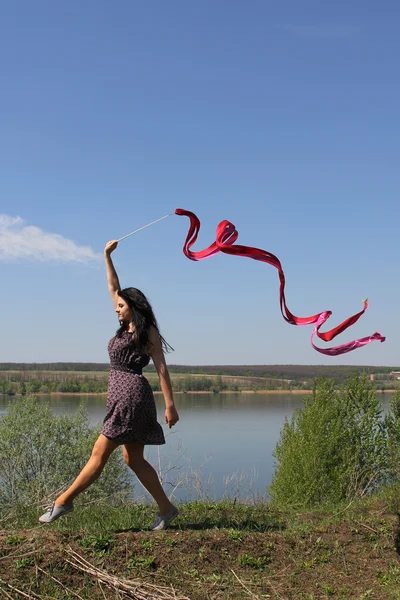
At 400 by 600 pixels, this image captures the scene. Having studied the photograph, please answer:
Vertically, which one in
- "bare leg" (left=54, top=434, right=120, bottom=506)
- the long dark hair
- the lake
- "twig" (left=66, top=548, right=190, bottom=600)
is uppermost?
the long dark hair

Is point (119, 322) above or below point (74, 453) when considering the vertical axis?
above

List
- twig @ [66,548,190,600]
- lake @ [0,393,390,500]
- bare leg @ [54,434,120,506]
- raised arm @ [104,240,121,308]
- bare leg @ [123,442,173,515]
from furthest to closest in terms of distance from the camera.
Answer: lake @ [0,393,390,500] < raised arm @ [104,240,121,308] < bare leg @ [123,442,173,515] < bare leg @ [54,434,120,506] < twig @ [66,548,190,600]

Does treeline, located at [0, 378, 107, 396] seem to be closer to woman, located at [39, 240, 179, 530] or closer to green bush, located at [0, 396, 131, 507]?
green bush, located at [0, 396, 131, 507]

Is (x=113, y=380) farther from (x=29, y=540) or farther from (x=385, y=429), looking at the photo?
(x=385, y=429)

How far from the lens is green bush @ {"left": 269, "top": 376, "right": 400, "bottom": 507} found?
18.7m

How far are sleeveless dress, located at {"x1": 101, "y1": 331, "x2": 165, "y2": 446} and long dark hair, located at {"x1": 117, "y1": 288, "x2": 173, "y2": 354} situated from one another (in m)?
0.06

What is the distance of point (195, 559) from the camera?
452cm

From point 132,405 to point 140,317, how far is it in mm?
706

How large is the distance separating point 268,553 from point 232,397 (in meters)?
112

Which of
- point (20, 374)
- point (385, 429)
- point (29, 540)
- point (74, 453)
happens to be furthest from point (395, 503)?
point (20, 374)

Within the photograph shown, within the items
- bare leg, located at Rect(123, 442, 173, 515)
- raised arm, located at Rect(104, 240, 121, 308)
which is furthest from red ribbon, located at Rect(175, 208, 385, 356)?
bare leg, located at Rect(123, 442, 173, 515)

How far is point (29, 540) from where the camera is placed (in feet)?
14.5

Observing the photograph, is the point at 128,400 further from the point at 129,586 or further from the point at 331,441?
the point at 331,441

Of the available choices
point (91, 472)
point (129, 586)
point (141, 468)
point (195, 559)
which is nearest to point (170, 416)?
point (141, 468)
